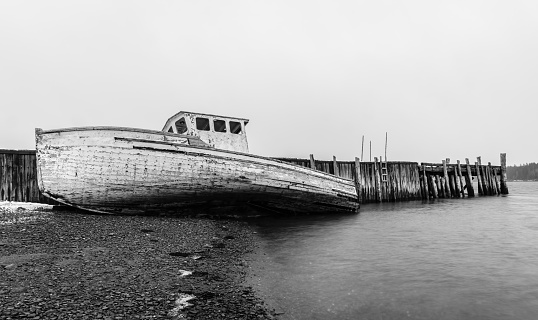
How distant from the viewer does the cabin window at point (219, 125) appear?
44.5 feet

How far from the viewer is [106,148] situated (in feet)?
33.8

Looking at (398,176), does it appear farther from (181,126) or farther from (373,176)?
(181,126)

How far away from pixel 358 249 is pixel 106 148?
28.0ft

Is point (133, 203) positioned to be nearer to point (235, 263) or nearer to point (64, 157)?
point (64, 157)

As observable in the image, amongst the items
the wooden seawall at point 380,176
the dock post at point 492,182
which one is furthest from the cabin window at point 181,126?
the dock post at point 492,182

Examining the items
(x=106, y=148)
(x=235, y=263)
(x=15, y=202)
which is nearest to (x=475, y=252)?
(x=235, y=263)

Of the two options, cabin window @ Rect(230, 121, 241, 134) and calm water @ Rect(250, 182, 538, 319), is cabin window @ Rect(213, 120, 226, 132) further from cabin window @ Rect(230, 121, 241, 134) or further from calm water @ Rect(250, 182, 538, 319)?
calm water @ Rect(250, 182, 538, 319)

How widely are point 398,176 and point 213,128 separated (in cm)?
1811

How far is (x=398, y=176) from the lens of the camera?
1015 inches

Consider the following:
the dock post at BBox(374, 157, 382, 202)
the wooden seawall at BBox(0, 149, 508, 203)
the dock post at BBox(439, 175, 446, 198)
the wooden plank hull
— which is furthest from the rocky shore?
the dock post at BBox(439, 175, 446, 198)

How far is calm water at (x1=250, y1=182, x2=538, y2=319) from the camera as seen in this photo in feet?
16.6

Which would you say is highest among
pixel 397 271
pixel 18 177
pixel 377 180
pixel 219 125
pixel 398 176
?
pixel 219 125

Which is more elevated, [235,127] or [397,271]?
[235,127]

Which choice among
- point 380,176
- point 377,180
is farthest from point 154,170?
point 380,176
